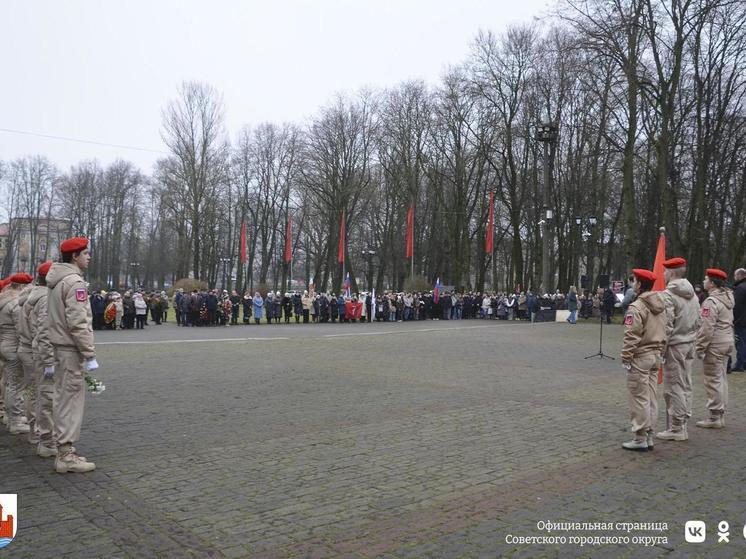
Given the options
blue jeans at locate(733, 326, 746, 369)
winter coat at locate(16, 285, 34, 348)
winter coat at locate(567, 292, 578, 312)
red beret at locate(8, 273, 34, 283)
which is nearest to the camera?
winter coat at locate(16, 285, 34, 348)

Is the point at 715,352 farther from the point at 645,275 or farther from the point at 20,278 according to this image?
the point at 20,278

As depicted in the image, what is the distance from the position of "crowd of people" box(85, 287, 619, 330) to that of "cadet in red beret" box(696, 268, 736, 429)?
1613cm

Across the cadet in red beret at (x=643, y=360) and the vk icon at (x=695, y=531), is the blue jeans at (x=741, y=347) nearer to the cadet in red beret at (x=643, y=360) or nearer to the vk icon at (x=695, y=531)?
the cadet in red beret at (x=643, y=360)

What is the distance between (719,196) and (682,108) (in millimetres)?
5734

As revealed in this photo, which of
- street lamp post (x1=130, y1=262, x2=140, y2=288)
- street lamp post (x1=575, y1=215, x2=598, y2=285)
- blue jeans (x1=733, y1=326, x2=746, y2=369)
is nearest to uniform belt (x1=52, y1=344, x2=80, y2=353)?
blue jeans (x1=733, y1=326, x2=746, y2=369)

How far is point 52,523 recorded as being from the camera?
14.7 feet

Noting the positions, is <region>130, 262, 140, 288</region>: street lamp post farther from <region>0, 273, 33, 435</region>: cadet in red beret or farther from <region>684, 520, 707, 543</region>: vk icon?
<region>684, 520, 707, 543</region>: vk icon

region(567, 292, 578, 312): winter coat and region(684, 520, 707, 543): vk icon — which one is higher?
region(567, 292, 578, 312): winter coat

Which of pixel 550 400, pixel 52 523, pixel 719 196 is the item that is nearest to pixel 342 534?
pixel 52 523

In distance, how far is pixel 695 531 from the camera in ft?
14.6

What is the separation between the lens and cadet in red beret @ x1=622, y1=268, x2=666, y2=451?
667 cm

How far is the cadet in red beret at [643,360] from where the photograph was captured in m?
6.67

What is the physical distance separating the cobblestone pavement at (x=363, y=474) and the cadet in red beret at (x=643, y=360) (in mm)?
310

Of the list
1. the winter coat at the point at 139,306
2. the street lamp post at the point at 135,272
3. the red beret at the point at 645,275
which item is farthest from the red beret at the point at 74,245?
the street lamp post at the point at 135,272
